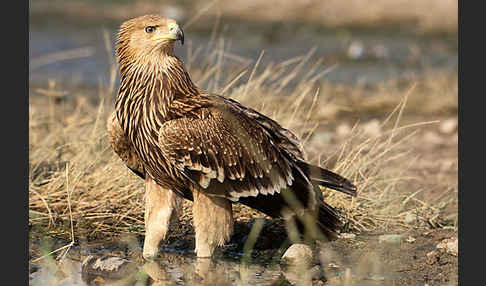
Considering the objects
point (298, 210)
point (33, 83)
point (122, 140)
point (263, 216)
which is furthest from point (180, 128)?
point (33, 83)

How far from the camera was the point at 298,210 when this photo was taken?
6.08 metres

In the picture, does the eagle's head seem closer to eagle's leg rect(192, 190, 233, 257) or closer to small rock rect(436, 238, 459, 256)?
eagle's leg rect(192, 190, 233, 257)

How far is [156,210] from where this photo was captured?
619cm

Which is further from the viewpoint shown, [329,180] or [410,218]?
[410,218]

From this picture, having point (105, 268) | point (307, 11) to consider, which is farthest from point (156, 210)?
point (307, 11)

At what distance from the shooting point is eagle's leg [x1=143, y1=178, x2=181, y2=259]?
6168 mm

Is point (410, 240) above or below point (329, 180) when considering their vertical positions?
below

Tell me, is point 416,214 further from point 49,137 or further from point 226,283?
point 49,137

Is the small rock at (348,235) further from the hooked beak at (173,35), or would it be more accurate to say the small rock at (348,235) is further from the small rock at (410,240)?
the hooked beak at (173,35)

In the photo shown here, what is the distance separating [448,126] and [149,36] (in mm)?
5156

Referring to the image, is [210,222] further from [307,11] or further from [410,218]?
[307,11]

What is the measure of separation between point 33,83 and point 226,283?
23.3 ft

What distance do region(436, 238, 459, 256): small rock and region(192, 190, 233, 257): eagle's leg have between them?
4.72 feet

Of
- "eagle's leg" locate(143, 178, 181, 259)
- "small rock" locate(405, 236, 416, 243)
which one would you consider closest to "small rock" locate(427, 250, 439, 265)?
"small rock" locate(405, 236, 416, 243)
